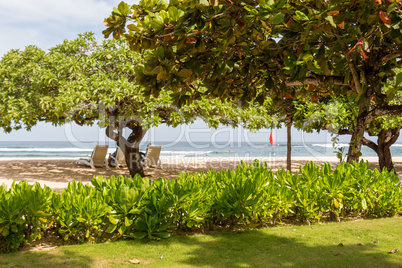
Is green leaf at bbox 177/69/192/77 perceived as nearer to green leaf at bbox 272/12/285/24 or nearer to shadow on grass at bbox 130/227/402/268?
green leaf at bbox 272/12/285/24

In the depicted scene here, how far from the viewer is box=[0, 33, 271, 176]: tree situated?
10.9 meters

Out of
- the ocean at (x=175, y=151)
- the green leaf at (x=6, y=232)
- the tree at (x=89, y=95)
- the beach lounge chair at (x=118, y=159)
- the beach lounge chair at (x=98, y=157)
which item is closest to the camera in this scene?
the green leaf at (x=6, y=232)

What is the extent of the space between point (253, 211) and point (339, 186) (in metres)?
1.59

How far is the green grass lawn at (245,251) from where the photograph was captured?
3.98 m

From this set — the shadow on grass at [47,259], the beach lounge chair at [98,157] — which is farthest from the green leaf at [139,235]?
the beach lounge chair at [98,157]

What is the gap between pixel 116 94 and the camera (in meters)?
10.5

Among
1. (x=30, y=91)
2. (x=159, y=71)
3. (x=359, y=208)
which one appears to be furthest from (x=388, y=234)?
(x=30, y=91)

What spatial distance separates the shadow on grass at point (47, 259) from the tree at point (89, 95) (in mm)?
6557

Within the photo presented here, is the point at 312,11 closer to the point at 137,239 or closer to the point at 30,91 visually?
the point at 137,239

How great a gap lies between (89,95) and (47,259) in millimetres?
7631

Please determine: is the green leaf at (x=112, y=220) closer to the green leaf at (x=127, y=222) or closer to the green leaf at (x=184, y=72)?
the green leaf at (x=127, y=222)

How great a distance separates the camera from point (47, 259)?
158 inches

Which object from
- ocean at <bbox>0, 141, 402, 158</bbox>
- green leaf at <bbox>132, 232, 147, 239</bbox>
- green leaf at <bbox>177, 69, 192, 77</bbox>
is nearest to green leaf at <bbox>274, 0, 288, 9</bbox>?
green leaf at <bbox>177, 69, 192, 77</bbox>

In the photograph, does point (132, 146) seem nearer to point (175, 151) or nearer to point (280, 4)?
point (280, 4)
